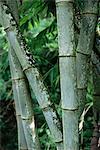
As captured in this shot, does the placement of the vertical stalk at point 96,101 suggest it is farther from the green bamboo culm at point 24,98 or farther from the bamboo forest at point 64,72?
the green bamboo culm at point 24,98

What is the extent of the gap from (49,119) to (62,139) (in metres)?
0.07

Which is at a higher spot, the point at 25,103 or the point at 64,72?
the point at 64,72

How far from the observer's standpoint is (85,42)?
942 millimetres

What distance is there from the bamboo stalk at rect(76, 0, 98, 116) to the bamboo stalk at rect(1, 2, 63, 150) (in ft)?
0.30

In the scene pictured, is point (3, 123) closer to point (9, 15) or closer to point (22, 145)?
point (22, 145)

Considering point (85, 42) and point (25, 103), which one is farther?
point (25, 103)

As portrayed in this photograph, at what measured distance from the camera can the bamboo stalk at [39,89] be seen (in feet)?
3.20

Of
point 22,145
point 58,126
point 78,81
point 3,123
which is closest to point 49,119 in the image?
point 58,126

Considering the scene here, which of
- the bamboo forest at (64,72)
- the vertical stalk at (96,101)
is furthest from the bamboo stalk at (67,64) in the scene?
the vertical stalk at (96,101)

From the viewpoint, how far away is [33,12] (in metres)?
1.44

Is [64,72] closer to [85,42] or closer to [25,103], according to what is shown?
[85,42]

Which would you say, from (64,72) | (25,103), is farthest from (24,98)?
(64,72)

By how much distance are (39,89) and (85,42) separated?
18 cm

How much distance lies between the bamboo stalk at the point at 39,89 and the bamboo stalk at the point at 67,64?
0.22 feet
